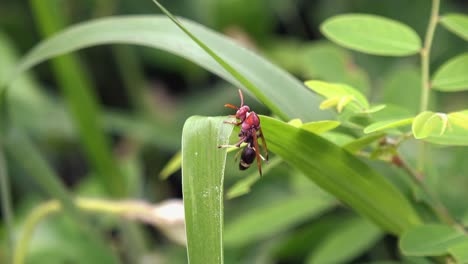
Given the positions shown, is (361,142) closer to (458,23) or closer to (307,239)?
(458,23)

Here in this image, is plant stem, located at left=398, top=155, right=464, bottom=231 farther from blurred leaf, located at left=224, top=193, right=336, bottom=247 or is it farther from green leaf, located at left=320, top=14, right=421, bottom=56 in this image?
blurred leaf, located at left=224, top=193, right=336, bottom=247

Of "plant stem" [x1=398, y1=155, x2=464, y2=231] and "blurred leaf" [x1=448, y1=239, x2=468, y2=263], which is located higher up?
"plant stem" [x1=398, y1=155, x2=464, y2=231]

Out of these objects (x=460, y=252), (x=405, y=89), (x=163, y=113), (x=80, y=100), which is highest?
(x=163, y=113)

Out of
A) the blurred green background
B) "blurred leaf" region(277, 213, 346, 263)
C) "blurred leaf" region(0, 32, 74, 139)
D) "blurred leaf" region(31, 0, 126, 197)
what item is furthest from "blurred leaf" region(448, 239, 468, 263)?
"blurred leaf" region(0, 32, 74, 139)

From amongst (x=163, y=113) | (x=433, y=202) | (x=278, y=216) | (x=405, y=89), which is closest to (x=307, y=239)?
(x=278, y=216)

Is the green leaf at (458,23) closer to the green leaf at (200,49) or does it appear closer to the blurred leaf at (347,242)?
the green leaf at (200,49)

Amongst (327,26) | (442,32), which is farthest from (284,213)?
(442,32)
